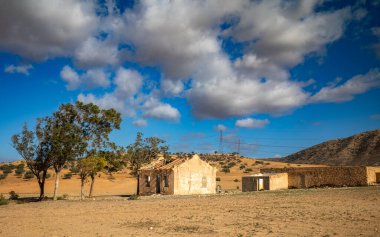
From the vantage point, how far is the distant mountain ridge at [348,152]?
92.9 m

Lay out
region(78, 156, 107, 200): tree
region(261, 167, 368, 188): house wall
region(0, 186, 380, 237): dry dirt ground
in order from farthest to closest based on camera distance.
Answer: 1. region(78, 156, 107, 200): tree
2. region(261, 167, 368, 188): house wall
3. region(0, 186, 380, 237): dry dirt ground

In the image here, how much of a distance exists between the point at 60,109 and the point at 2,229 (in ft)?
75.2

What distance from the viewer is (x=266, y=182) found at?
41.8 m

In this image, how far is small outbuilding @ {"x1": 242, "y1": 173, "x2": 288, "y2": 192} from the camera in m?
41.4

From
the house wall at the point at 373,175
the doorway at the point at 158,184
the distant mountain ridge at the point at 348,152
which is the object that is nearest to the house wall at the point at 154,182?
the doorway at the point at 158,184

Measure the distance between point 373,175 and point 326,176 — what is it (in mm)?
4511

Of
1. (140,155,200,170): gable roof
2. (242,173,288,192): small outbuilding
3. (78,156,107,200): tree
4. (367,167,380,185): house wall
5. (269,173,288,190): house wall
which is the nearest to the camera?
(367,167,380,185): house wall

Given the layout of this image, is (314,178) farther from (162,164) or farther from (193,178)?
(162,164)

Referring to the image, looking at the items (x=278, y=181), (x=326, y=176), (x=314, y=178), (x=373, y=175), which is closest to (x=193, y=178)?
(x=278, y=181)

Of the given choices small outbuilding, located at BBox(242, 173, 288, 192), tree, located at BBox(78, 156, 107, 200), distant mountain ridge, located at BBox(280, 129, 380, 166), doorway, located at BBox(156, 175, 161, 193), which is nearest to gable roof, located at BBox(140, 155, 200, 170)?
doorway, located at BBox(156, 175, 161, 193)

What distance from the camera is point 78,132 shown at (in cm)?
4231

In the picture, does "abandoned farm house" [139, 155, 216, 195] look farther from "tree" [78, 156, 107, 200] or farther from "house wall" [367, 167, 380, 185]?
"house wall" [367, 167, 380, 185]

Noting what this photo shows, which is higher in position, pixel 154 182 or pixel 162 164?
pixel 162 164

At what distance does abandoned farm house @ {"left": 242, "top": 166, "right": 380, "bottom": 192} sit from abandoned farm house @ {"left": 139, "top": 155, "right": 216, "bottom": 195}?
510cm
